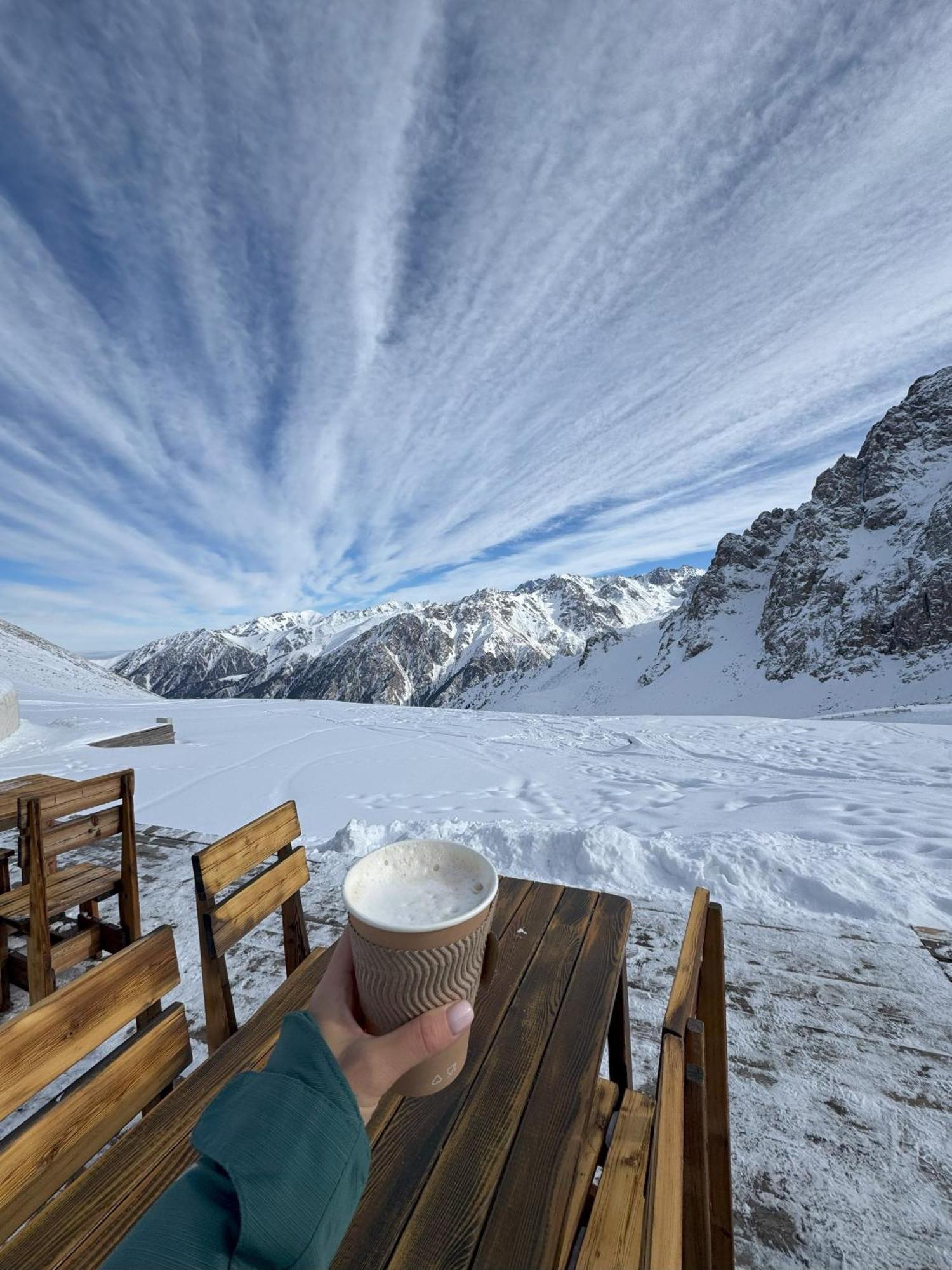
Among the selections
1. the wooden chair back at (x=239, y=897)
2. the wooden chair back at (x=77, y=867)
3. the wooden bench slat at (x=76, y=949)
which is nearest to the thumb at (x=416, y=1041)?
the wooden chair back at (x=239, y=897)

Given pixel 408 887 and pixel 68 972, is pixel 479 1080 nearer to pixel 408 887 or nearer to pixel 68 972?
pixel 408 887

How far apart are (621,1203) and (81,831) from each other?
3442mm

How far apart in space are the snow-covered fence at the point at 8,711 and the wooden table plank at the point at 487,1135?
14512 millimetres

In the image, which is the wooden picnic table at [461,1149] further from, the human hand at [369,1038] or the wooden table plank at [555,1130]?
the human hand at [369,1038]

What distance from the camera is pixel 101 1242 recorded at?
0.98m

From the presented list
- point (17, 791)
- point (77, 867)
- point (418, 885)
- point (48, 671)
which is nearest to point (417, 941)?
point (418, 885)

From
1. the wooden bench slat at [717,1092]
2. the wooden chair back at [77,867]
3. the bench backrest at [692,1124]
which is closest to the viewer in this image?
the bench backrest at [692,1124]

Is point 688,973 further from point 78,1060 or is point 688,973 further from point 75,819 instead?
point 75,819

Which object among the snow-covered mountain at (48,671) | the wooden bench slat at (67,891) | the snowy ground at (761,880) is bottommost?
the snowy ground at (761,880)

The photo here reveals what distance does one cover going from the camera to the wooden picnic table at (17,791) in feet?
9.94

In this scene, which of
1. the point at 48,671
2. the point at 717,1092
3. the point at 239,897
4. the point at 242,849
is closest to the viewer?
the point at 717,1092

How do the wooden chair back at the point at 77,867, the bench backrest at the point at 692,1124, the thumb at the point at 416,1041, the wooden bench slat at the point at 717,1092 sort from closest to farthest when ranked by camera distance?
the bench backrest at the point at 692,1124 → the thumb at the point at 416,1041 → the wooden bench slat at the point at 717,1092 → the wooden chair back at the point at 77,867

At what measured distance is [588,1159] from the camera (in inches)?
48.4

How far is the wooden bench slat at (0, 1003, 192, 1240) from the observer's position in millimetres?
1037
